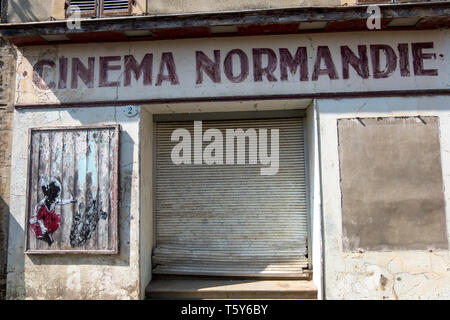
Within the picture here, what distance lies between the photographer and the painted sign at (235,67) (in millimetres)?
5480

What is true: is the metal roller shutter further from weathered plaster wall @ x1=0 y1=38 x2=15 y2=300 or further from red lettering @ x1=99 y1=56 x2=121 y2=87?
weathered plaster wall @ x1=0 y1=38 x2=15 y2=300

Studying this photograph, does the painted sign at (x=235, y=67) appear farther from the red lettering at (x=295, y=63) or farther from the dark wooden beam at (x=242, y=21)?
the dark wooden beam at (x=242, y=21)

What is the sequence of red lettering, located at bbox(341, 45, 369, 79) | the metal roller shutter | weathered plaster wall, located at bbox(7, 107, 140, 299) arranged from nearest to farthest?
weathered plaster wall, located at bbox(7, 107, 140, 299) < red lettering, located at bbox(341, 45, 369, 79) < the metal roller shutter

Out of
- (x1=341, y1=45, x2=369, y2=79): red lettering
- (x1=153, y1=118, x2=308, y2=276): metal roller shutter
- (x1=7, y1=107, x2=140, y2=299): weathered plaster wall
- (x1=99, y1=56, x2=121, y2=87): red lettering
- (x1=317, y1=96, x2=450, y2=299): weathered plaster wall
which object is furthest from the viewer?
(x1=153, y1=118, x2=308, y2=276): metal roller shutter

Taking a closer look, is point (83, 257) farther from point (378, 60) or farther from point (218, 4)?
point (378, 60)

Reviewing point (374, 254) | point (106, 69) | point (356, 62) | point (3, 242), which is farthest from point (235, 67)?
point (3, 242)

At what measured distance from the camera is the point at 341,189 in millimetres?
5355

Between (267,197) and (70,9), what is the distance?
4.72 meters

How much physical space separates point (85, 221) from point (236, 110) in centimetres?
315

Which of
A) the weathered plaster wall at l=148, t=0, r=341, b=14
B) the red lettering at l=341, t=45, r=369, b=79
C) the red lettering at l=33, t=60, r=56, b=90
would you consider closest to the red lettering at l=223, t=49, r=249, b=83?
the weathered plaster wall at l=148, t=0, r=341, b=14

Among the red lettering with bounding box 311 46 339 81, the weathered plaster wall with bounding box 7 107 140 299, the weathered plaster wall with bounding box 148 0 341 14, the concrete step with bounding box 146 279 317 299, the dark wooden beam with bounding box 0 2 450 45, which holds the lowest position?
the concrete step with bounding box 146 279 317 299

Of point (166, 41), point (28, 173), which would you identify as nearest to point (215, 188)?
point (166, 41)

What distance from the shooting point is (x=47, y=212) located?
Result: 5.52 m

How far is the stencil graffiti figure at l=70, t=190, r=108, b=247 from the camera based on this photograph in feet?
17.8
